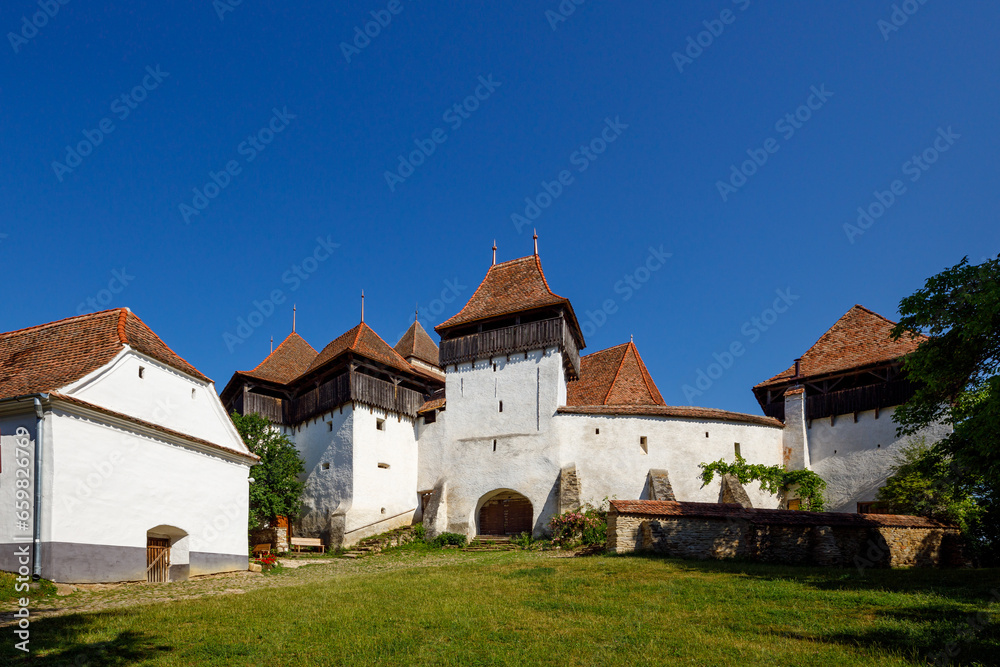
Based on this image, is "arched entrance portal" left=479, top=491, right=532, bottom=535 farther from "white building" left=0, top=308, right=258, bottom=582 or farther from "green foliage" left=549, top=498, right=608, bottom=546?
"white building" left=0, top=308, right=258, bottom=582

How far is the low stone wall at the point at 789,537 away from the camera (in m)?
16.9

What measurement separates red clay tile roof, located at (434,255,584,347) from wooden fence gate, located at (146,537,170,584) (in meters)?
14.3

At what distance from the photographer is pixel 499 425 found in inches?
1032

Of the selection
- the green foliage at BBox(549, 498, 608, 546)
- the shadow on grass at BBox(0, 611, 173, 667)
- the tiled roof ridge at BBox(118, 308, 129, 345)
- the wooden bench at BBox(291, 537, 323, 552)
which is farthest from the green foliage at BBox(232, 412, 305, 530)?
the shadow on grass at BBox(0, 611, 173, 667)

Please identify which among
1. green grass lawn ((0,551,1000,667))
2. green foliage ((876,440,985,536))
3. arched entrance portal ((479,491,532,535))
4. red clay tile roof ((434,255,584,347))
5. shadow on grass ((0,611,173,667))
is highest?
red clay tile roof ((434,255,584,347))

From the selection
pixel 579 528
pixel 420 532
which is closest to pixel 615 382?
pixel 579 528

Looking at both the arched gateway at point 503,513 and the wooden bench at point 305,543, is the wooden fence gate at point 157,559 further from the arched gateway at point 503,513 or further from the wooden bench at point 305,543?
the arched gateway at point 503,513

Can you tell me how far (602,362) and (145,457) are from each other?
19.4m

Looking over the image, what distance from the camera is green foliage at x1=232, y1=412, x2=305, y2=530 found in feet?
78.9

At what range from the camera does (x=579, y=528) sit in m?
22.2

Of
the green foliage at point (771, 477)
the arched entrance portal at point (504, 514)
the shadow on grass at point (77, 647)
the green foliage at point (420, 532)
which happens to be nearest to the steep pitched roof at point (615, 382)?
the green foliage at point (771, 477)

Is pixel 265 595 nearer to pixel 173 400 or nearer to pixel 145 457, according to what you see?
pixel 145 457

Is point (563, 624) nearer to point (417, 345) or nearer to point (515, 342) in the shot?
point (515, 342)

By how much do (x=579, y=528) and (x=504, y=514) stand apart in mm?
4867
